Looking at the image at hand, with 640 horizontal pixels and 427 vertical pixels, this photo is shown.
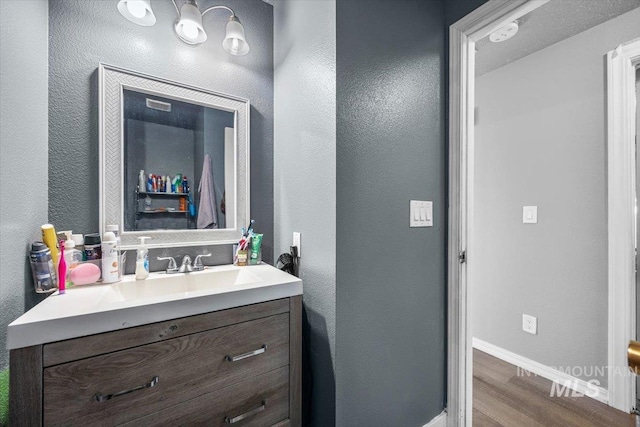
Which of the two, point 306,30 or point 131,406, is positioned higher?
point 306,30

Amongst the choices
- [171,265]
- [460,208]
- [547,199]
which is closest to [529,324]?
[547,199]

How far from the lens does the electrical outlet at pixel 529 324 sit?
204cm

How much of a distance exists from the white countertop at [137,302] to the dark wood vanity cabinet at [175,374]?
27 mm

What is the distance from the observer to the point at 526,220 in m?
2.09

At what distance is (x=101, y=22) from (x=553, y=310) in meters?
3.11

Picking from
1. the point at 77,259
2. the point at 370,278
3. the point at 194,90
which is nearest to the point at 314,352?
the point at 370,278

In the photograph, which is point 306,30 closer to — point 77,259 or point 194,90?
point 194,90

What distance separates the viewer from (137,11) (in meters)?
1.14

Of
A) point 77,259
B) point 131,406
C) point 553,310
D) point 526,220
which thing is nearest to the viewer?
point 131,406

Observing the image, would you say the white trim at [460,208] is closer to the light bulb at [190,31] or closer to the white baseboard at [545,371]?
the white baseboard at [545,371]

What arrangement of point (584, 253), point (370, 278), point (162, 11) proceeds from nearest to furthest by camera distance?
1. point (370, 278)
2. point (162, 11)
3. point (584, 253)

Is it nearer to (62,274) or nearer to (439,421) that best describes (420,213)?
(439,421)

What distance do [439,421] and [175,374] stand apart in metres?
1.38

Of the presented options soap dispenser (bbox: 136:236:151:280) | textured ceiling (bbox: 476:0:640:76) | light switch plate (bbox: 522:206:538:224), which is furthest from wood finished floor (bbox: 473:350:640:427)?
textured ceiling (bbox: 476:0:640:76)
